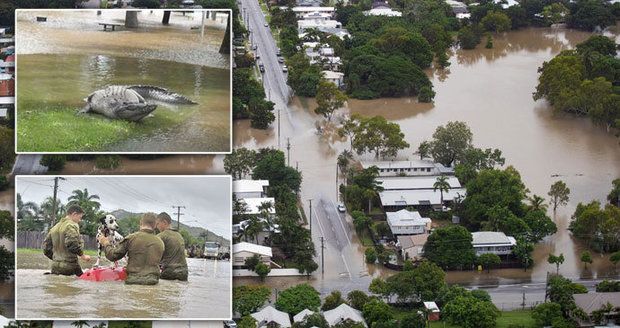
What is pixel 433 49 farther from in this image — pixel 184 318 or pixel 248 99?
pixel 184 318

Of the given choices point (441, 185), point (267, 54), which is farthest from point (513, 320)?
point (267, 54)

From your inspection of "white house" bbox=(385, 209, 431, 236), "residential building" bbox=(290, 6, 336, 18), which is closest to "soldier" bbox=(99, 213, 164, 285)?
"white house" bbox=(385, 209, 431, 236)

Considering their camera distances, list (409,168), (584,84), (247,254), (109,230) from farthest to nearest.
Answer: (584,84), (409,168), (247,254), (109,230)

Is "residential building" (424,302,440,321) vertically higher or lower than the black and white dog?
lower

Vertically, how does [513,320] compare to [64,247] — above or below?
below

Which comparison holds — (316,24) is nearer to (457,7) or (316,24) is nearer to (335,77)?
(457,7)

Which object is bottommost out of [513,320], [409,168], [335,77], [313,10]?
[513,320]

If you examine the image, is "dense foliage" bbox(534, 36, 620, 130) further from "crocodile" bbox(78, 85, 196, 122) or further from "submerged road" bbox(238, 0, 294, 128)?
"crocodile" bbox(78, 85, 196, 122)
